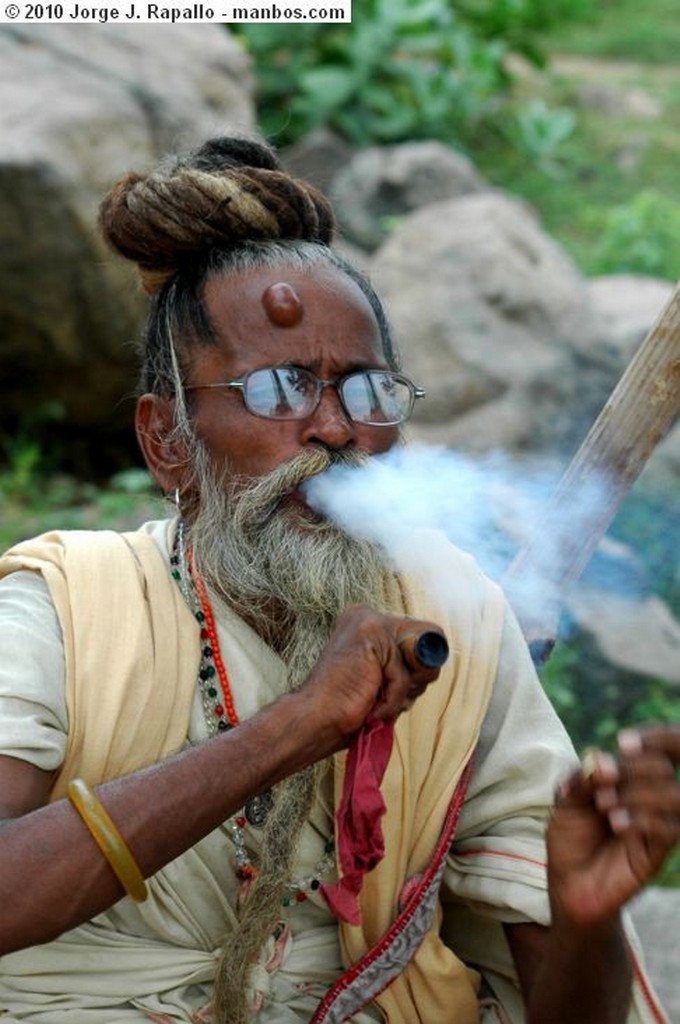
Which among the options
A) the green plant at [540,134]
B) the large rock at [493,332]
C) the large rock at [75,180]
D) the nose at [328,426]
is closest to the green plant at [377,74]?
the green plant at [540,134]

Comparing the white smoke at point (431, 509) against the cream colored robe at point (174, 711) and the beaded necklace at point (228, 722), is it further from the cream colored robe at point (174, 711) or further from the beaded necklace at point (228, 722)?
the beaded necklace at point (228, 722)

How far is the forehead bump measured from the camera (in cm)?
306

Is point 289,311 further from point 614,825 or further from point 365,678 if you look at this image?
Answer: point 614,825

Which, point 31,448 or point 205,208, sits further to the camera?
point 31,448

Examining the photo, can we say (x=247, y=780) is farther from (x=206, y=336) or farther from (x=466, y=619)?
(x=206, y=336)

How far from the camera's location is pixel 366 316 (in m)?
3.18

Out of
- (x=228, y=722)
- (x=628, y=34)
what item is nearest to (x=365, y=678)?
(x=228, y=722)

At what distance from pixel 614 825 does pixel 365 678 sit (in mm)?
451

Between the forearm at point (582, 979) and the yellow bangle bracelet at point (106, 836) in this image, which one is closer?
the yellow bangle bracelet at point (106, 836)

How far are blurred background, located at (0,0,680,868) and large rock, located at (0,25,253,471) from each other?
1 cm

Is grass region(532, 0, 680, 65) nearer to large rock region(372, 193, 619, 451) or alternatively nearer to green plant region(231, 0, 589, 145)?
green plant region(231, 0, 589, 145)

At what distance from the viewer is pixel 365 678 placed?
2426 millimetres

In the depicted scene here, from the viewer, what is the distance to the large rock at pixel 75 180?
23.2 ft

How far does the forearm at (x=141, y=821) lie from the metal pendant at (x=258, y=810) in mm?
487
